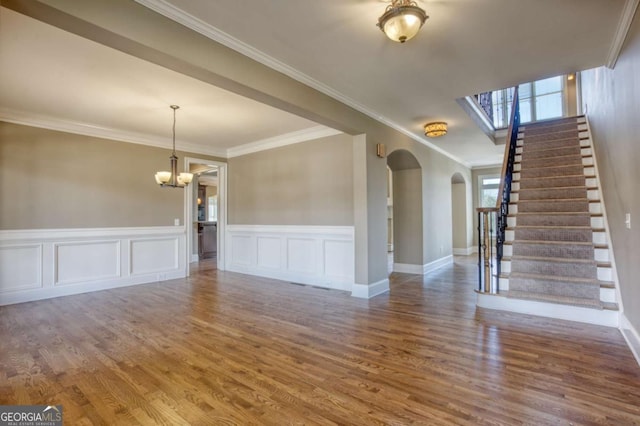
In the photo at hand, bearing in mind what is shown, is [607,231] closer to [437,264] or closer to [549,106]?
[437,264]

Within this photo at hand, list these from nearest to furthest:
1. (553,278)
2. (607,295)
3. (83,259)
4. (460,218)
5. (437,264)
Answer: (607,295), (553,278), (83,259), (437,264), (460,218)

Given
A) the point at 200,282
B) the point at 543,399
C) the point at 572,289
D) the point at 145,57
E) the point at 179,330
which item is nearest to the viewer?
the point at 543,399

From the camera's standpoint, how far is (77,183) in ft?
16.8

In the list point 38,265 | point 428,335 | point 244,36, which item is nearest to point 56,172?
point 38,265

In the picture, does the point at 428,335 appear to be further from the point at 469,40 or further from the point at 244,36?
the point at 244,36

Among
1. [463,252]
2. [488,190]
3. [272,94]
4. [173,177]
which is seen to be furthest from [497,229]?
[488,190]

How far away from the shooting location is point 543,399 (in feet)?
6.62

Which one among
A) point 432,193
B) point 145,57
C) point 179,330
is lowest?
point 179,330

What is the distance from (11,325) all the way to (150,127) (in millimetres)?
3300

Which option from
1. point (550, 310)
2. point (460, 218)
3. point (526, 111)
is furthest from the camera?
point (460, 218)

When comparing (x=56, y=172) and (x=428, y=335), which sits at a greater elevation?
(x=56, y=172)

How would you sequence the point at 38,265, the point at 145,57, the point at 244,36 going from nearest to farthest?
the point at 145,57
the point at 244,36
the point at 38,265

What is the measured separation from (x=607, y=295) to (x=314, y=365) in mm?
3396

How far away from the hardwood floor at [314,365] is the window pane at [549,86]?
763 centimetres
